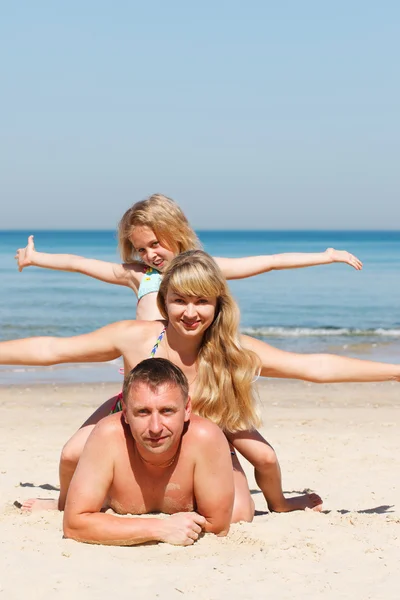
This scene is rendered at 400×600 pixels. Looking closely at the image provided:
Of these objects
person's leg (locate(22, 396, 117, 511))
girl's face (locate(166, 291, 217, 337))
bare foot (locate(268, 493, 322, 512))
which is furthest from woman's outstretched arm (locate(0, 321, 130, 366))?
bare foot (locate(268, 493, 322, 512))

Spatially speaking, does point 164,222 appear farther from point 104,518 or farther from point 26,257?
point 104,518

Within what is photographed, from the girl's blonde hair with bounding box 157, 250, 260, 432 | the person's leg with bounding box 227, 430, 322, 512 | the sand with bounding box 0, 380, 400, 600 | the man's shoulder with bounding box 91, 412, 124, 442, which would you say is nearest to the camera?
the sand with bounding box 0, 380, 400, 600

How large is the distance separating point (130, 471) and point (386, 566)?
130 cm

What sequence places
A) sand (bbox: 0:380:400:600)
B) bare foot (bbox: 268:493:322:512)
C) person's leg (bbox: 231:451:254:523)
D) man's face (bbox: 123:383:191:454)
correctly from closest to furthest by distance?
1. sand (bbox: 0:380:400:600)
2. man's face (bbox: 123:383:191:454)
3. person's leg (bbox: 231:451:254:523)
4. bare foot (bbox: 268:493:322:512)

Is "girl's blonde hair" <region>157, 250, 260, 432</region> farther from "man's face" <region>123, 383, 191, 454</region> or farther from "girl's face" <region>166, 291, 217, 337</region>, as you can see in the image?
"man's face" <region>123, 383, 191, 454</region>

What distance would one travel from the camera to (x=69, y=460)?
4.81m

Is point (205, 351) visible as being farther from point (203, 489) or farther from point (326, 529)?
point (326, 529)

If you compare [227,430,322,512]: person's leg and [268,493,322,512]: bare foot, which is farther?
[268,493,322,512]: bare foot

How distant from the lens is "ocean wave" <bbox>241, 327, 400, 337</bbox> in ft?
62.1

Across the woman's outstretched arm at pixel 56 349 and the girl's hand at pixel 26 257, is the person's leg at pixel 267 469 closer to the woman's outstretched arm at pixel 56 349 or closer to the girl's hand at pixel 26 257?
the woman's outstretched arm at pixel 56 349

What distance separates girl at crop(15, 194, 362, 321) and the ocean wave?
514 inches

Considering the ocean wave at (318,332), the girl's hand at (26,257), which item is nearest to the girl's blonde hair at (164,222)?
the girl's hand at (26,257)

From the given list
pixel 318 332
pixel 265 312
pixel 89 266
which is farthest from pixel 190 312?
pixel 265 312

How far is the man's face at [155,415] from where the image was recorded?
13.0 ft
